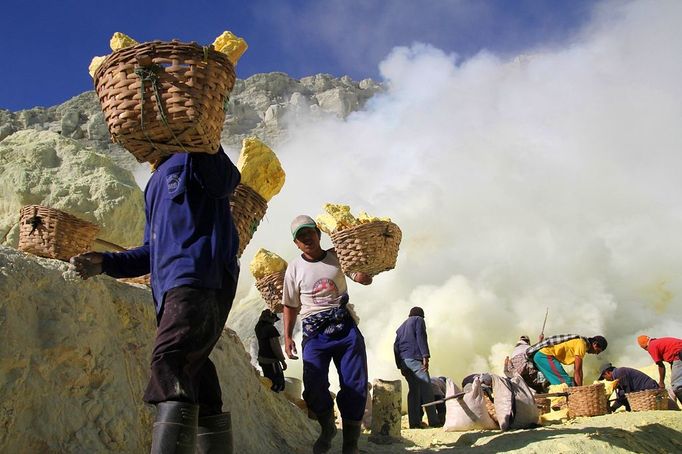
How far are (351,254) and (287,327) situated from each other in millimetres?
724

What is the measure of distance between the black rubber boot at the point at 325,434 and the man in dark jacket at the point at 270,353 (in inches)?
43.3

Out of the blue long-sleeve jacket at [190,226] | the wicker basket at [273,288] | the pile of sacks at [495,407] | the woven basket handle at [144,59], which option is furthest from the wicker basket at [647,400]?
the woven basket handle at [144,59]

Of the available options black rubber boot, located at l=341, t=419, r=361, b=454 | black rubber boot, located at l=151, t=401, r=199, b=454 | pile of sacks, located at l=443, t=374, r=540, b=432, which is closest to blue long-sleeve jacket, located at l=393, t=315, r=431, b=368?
pile of sacks, located at l=443, t=374, r=540, b=432

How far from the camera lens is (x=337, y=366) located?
3373 millimetres

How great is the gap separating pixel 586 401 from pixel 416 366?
5.73 ft

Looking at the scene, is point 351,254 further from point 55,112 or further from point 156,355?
point 55,112

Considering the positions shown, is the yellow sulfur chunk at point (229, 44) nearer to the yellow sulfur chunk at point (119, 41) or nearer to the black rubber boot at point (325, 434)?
the yellow sulfur chunk at point (119, 41)

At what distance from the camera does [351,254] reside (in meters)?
4.08

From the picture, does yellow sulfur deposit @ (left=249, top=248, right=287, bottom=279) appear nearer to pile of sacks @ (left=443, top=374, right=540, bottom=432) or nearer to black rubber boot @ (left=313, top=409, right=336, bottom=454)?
black rubber boot @ (left=313, top=409, right=336, bottom=454)

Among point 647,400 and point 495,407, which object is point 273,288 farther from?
point 647,400

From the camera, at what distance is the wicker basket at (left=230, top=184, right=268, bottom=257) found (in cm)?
354

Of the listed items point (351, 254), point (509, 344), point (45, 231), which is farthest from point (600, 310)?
point (45, 231)

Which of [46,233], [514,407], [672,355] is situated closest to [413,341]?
[514,407]

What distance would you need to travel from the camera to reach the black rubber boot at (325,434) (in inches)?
130
